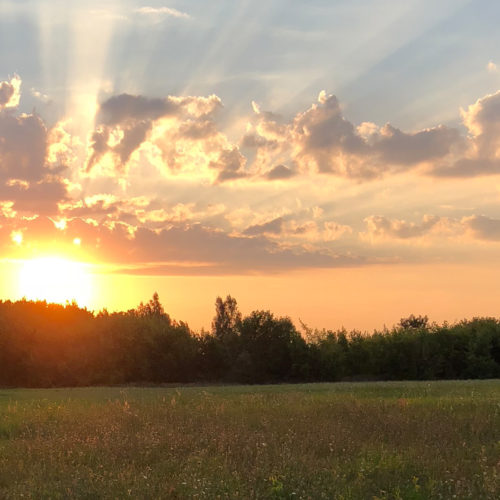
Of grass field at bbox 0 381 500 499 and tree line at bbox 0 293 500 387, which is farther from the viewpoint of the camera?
tree line at bbox 0 293 500 387

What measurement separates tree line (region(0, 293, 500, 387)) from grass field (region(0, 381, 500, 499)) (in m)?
34.2

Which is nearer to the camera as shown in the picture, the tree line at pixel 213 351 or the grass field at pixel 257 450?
the grass field at pixel 257 450

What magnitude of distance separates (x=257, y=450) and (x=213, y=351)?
1801 inches

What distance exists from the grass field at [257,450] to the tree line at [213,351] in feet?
112

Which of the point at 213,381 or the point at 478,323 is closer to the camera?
the point at 213,381

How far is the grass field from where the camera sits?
11688mm

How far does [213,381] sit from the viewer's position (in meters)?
57.7

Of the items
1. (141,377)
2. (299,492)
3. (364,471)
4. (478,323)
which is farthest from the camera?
(478,323)

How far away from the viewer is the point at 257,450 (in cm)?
1427

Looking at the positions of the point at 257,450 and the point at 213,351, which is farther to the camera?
the point at 213,351

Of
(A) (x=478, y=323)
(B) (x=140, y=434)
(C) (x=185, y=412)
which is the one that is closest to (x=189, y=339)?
(A) (x=478, y=323)

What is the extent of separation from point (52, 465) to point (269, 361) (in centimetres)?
4513

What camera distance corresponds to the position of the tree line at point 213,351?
54.8 meters

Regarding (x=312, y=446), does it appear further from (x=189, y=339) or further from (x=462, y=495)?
(x=189, y=339)
